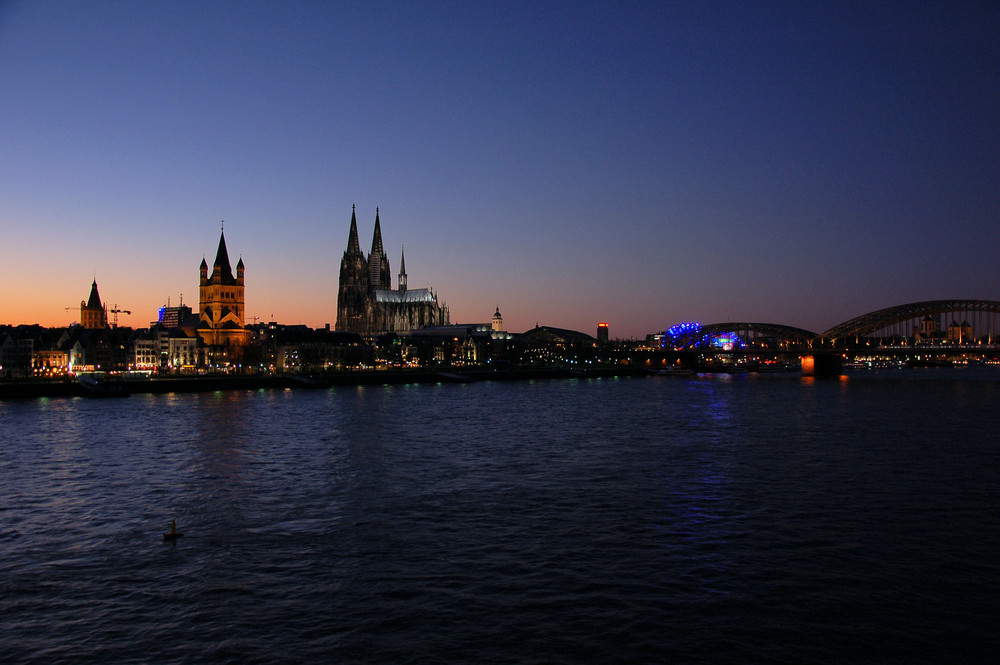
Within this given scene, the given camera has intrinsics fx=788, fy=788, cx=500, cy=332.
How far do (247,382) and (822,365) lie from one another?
113197 mm

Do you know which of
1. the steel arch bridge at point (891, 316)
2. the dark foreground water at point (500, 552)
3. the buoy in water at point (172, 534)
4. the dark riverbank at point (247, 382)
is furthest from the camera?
the steel arch bridge at point (891, 316)

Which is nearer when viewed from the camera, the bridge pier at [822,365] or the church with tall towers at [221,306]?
the church with tall towers at [221,306]

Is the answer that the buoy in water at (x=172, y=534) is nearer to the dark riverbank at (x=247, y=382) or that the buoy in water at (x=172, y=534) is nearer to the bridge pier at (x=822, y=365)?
the dark riverbank at (x=247, y=382)

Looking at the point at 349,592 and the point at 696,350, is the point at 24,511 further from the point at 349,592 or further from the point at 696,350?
the point at 696,350

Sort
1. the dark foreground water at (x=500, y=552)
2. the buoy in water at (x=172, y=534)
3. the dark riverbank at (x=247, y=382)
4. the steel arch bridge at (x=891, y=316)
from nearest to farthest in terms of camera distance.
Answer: the dark foreground water at (x=500, y=552) < the buoy in water at (x=172, y=534) < the dark riverbank at (x=247, y=382) < the steel arch bridge at (x=891, y=316)

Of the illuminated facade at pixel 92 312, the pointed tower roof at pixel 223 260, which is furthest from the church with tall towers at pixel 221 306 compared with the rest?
the illuminated facade at pixel 92 312

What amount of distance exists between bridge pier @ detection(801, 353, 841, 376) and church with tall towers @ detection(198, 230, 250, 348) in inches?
4510

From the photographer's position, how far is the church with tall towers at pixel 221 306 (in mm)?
155125

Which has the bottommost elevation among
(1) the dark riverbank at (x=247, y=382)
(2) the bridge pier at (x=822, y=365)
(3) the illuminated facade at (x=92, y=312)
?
(1) the dark riverbank at (x=247, y=382)

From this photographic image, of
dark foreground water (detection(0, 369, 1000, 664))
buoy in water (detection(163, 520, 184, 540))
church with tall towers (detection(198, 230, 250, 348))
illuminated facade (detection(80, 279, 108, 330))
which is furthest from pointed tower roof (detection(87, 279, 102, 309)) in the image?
buoy in water (detection(163, 520, 184, 540))

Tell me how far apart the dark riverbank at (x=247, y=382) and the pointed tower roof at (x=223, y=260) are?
43.5 m

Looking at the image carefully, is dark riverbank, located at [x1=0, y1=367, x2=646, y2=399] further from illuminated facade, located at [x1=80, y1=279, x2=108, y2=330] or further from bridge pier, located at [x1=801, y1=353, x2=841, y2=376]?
illuminated facade, located at [x1=80, y1=279, x2=108, y2=330]

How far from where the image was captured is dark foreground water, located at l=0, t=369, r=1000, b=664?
553 inches

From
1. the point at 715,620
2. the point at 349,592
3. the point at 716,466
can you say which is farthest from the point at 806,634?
the point at 716,466
